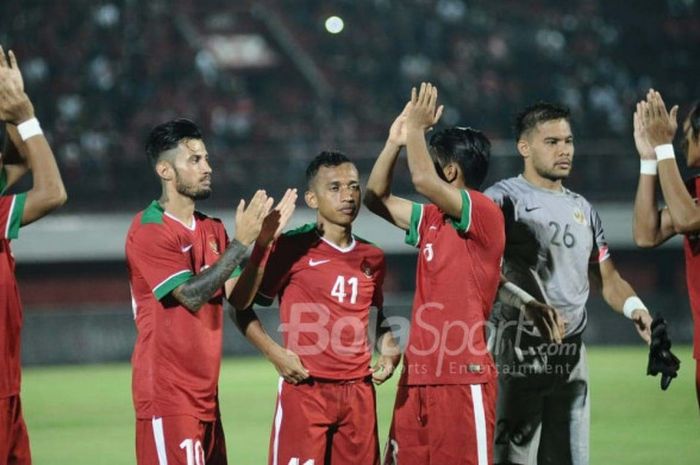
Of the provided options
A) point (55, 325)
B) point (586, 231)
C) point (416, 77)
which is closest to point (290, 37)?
point (416, 77)

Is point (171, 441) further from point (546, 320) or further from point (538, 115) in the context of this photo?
point (538, 115)

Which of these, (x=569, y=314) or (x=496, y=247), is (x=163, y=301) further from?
(x=569, y=314)

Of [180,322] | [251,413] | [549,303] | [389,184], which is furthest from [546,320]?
[251,413]

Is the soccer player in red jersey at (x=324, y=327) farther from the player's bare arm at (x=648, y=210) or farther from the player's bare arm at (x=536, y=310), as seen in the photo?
the player's bare arm at (x=648, y=210)

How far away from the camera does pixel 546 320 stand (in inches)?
205

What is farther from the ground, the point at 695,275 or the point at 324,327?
the point at 695,275

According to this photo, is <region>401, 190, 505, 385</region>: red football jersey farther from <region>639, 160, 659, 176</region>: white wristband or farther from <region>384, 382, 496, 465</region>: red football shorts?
<region>639, 160, 659, 176</region>: white wristband

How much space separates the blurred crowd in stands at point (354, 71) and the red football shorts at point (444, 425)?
14897 mm

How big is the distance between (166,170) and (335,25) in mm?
20260

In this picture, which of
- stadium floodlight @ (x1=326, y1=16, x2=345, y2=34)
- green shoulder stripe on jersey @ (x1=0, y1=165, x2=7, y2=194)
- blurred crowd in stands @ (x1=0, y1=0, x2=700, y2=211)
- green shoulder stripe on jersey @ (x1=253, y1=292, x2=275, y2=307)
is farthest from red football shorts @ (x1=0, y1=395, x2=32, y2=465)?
stadium floodlight @ (x1=326, y1=16, x2=345, y2=34)

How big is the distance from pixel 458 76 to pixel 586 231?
1779 cm

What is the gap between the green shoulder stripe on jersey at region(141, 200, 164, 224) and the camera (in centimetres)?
500

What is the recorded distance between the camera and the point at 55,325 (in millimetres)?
15258

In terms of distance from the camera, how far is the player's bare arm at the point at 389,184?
521cm
